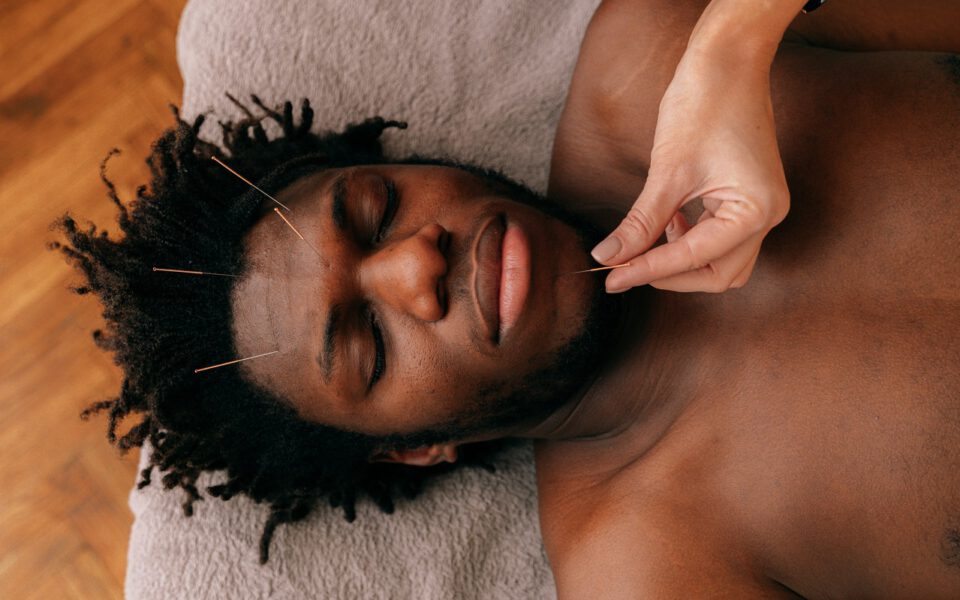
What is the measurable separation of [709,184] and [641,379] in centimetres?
45

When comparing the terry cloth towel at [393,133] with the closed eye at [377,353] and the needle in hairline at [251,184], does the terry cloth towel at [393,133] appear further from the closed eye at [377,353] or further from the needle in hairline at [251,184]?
the closed eye at [377,353]

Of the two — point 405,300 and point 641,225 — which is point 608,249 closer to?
point 641,225

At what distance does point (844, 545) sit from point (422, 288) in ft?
2.48

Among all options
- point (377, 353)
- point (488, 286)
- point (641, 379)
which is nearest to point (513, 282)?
point (488, 286)

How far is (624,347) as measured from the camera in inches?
55.8

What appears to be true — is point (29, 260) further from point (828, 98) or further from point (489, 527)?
point (828, 98)

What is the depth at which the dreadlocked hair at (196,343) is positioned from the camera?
133 centimetres

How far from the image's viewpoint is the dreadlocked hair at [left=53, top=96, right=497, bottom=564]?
52.2 inches

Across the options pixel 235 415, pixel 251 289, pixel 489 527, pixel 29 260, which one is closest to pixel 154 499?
pixel 235 415

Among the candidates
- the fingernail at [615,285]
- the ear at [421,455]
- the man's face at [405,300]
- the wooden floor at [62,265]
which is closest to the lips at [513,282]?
the man's face at [405,300]

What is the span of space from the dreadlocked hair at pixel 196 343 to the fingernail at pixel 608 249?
1.62 feet

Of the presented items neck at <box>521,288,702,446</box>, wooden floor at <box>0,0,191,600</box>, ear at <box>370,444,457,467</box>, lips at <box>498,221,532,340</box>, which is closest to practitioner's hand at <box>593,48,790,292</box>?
lips at <box>498,221,532,340</box>

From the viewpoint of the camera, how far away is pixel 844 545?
1123mm

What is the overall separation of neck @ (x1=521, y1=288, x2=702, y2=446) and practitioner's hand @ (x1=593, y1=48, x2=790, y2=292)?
0.79 ft
